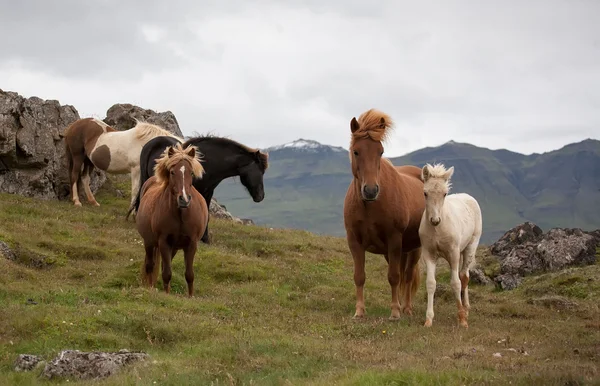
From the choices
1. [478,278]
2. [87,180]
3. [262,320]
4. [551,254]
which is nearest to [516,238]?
[551,254]

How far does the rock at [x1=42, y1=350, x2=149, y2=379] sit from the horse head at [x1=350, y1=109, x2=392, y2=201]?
5.76 m

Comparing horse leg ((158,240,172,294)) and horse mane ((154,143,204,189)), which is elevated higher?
horse mane ((154,143,204,189))

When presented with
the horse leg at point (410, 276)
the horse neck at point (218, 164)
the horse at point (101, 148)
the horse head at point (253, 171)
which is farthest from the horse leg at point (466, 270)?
the horse at point (101, 148)

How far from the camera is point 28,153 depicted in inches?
1075

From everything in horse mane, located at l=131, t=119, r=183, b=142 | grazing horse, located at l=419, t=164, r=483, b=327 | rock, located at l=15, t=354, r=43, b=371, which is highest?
horse mane, located at l=131, t=119, r=183, b=142

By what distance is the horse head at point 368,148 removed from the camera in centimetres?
1395

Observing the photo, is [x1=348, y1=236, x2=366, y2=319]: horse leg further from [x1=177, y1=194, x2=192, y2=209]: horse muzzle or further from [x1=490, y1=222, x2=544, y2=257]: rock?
[x1=490, y1=222, x2=544, y2=257]: rock

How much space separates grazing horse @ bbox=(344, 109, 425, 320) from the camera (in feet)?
46.7

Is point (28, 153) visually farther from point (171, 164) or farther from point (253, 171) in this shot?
point (171, 164)

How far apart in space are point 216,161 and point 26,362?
14178 mm

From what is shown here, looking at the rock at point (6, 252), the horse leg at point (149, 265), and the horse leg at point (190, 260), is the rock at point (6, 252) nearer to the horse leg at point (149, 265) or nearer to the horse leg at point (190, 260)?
the horse leg at point (149, 265)

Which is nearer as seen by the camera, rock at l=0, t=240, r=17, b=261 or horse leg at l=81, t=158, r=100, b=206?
rock at l=0, t=240, r=17, b=261

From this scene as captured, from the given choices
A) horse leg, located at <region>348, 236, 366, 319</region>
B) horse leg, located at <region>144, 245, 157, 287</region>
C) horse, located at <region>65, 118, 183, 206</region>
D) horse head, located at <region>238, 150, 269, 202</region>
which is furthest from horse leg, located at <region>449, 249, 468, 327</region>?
horse, located at <region>65, 118, 183, 206</region>

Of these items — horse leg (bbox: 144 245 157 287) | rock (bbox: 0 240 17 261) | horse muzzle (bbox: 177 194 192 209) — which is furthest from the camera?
rock (bbox: 0 240 17 261)
